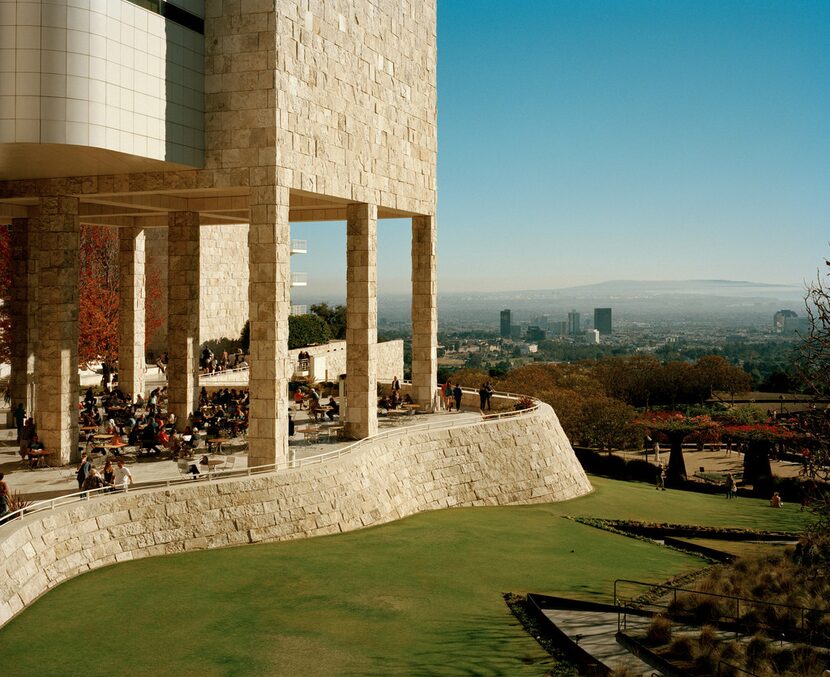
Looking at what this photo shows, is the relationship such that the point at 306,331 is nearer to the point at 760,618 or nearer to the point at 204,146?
the point at 204,146

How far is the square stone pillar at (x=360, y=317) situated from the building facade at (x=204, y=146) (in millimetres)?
55

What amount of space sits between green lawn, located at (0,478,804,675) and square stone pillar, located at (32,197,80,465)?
7066 millimetres

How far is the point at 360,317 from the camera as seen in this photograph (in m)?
27.0

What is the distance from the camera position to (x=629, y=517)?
28750 millimetres

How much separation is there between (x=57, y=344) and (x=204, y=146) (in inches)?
267

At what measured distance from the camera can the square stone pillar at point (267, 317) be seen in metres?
21.9

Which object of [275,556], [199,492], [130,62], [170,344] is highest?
[130,62]

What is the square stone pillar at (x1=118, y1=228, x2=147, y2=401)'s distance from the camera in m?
32.8

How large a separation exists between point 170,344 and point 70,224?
6.10 meters

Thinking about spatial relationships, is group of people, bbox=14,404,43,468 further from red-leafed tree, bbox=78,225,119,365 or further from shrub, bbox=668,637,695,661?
shrub, bbox=668,637,695,661

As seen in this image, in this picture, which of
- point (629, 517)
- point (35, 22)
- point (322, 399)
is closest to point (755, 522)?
point (629, 517)

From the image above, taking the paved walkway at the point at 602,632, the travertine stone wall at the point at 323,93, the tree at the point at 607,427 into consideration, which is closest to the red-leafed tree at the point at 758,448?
the tree at the point at 607,427

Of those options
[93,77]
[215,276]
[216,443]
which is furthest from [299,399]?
[215,276]

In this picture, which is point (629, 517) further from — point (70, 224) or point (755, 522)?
point (70, 224)
